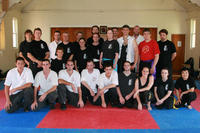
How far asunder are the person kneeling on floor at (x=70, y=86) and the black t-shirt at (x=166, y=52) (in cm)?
229

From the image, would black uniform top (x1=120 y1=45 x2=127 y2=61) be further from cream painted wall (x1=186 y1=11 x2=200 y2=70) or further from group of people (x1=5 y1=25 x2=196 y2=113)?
cream painted wall (x1=186 y1=11 x2=200 y2=70)

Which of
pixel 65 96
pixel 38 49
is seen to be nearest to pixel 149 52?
pixel 65 96

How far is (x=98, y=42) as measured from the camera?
16.0 feet

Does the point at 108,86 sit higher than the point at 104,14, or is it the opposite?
the point at 104,14

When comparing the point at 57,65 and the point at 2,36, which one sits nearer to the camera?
the point at 57,65

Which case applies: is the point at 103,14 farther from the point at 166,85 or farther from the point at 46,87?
the point at 46,87

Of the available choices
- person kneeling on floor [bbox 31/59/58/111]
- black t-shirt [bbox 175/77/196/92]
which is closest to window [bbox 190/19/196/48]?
black t-shirt [bbox 175/77/196/92]

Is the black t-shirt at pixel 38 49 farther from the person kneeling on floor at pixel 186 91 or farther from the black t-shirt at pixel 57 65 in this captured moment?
the person kneeling on floor at pixel 186 91

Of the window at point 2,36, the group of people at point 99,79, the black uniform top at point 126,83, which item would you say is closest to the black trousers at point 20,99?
the group of people at point 99,79

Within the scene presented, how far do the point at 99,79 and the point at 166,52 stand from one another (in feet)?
6.46

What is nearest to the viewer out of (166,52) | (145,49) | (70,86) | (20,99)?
(20,99)

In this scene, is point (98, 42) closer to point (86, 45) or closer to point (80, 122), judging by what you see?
point (86, 45)

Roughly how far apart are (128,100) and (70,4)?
9166 millimetres

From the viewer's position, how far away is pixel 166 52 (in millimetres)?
4746
